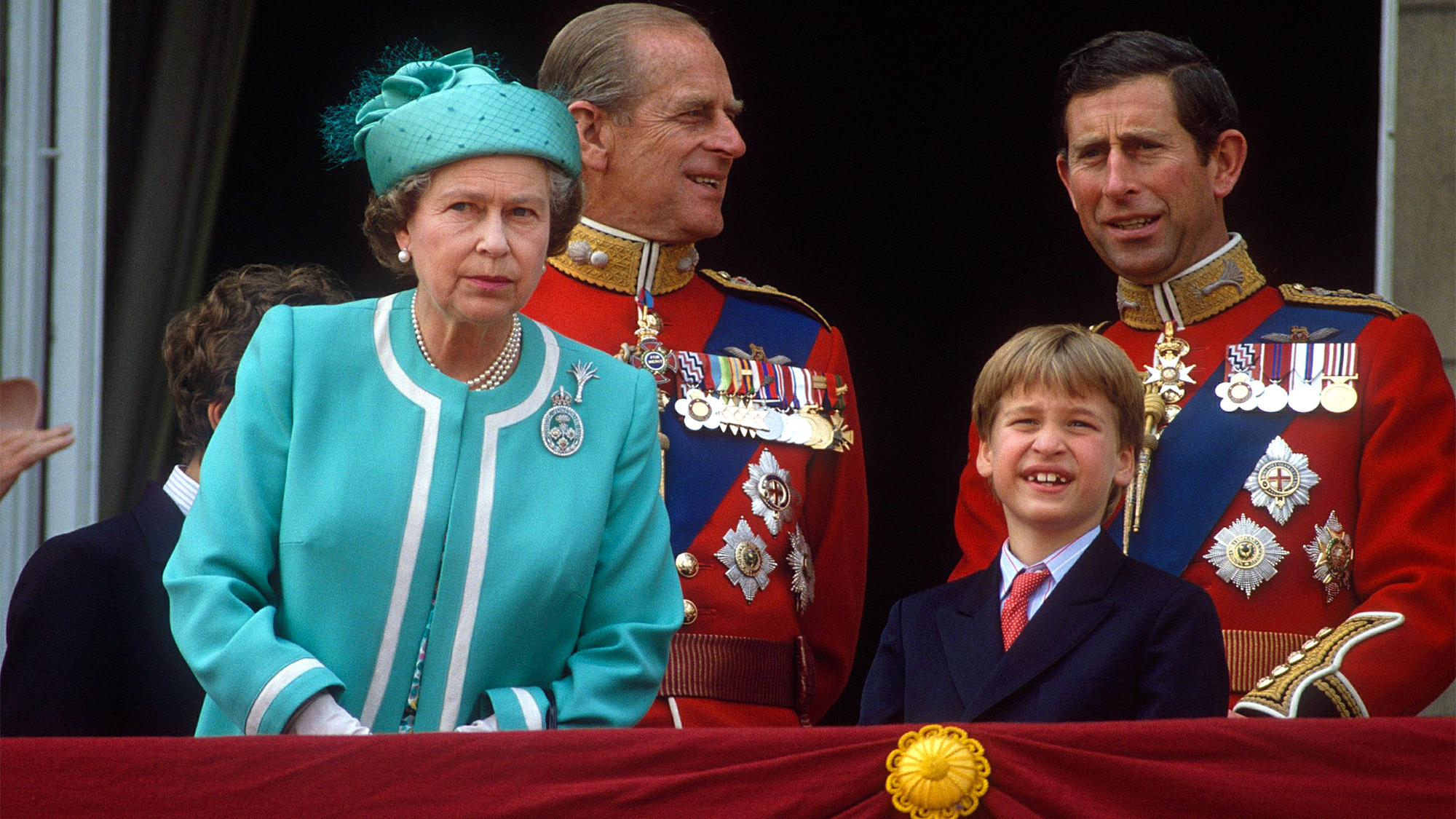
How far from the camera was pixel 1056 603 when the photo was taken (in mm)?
2627

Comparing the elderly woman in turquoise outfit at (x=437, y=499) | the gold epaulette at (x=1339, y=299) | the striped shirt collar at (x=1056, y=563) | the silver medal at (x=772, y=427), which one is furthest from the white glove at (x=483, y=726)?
the gold epaulette at (x=1339, y=299)

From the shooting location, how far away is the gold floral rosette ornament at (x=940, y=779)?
2.24 meters

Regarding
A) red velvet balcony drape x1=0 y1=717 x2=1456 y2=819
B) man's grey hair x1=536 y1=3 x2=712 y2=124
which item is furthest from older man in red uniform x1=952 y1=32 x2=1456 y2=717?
man's grey hair x1=536 y1=3 x2=712 y2=124

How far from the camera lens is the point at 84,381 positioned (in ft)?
13.4

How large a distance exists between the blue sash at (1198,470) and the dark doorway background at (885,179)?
139cm

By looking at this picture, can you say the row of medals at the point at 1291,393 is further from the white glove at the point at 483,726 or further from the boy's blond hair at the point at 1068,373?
the white glove at the point at 483,726

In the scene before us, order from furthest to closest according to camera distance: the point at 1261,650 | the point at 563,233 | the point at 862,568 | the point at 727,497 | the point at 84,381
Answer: the point at 84,381
the point at 862,568
the point at 727,497
the point at 1261,650
the point at 563,233

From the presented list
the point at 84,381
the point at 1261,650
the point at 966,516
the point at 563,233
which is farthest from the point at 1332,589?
the point at 84,381

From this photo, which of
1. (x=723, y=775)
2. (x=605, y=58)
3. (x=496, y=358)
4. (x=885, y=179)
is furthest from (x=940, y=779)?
(x=885, y=179)

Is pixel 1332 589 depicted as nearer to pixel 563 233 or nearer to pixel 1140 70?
pixel 1140 70

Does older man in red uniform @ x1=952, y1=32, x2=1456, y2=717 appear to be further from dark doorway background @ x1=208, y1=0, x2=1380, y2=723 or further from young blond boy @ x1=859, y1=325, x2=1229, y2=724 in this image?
dark doorway background @ x1=208, y1=0, x2=1380, y2=723

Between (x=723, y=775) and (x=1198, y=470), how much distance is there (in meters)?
1.34

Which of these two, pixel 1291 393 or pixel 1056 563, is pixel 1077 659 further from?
pixel 1291 393

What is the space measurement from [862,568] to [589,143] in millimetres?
988
